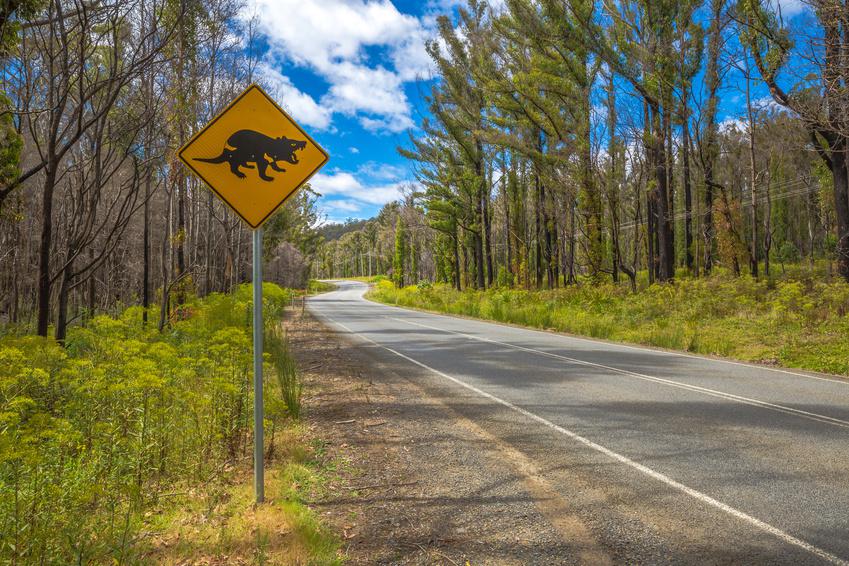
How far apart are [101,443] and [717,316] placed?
16244 millimetres

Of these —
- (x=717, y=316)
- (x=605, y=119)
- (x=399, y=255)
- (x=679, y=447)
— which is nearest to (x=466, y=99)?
(x=605, y=119)

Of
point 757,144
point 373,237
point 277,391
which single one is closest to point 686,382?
point 277,391

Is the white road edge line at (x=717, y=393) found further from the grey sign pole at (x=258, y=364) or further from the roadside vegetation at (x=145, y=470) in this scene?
the grey sign pole at (x=258, y=364)

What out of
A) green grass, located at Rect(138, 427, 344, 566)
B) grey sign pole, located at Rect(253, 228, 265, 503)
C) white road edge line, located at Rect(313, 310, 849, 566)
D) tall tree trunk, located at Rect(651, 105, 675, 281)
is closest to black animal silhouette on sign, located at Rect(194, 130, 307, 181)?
grey sign pole, located at Rect(253, 228, 265, 503)

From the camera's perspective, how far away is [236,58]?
18344 mm

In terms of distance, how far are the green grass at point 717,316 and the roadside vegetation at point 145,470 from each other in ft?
33.0

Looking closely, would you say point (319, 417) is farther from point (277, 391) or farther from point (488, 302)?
point (488, 302)

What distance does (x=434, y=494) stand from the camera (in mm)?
4043

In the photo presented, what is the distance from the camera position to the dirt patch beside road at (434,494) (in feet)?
10.5

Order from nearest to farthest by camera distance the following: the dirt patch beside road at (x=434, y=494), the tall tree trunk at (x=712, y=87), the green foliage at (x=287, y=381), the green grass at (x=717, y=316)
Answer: the dirt patch beside road at (x=434, y=494) < the green foliage at (x=287, y=381) < the green grass at (x=717, y=316) < the tall tree trunk at (x=712, y=87)

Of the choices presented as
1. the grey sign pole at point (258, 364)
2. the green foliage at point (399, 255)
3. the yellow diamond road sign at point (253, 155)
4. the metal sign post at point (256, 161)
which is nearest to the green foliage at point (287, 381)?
the grey sign pole at point (258, 364)

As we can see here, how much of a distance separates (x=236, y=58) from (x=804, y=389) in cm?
1962

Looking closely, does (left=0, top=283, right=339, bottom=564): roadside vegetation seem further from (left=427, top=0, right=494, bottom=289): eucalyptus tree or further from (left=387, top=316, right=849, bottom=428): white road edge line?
(left=427, top=0, right=494, bottom=289): eucalyptus tree

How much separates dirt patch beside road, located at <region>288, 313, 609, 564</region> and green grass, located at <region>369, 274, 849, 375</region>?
317 inches
